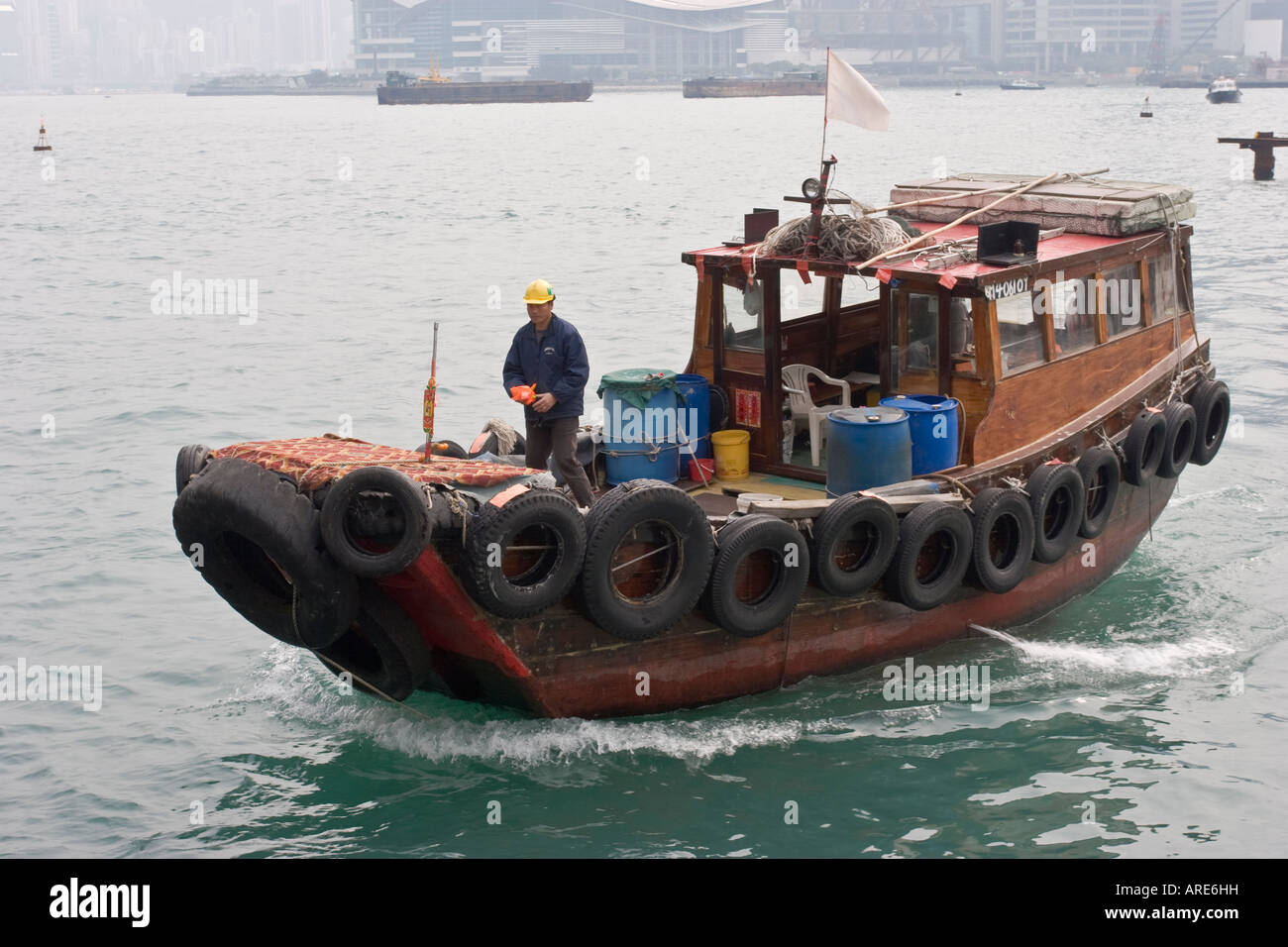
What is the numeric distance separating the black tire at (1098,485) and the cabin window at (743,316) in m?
2.38

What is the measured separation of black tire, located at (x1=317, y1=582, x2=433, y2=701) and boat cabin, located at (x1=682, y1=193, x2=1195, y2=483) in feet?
10.4

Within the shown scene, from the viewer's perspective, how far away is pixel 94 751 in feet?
31.0

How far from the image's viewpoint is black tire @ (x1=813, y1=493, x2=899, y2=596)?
341 inches

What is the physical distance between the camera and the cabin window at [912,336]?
32.9 ft

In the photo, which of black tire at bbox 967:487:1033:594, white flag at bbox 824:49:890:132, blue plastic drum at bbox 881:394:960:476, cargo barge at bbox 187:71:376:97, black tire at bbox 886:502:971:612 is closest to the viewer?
black tire at bbox 886:502:971:612

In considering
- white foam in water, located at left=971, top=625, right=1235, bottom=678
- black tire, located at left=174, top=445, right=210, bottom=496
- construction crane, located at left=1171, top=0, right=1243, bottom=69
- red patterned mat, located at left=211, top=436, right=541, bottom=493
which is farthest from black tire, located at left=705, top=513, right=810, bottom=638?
construction crane, located at left=1171, top=0, right=1243, bottom=69

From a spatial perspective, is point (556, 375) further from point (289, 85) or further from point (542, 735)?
point (289, 85)

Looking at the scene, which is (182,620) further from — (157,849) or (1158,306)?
(1158,306)

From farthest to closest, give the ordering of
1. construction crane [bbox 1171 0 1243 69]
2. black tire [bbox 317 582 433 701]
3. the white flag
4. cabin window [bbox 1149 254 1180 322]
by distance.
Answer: construction crane [bbox 1171 0 1243 69]
cabin window [bbox 1149 254 1180 322]
the white flag
black tire [bbox 317 582 433 701]

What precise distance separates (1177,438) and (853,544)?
12.1ft

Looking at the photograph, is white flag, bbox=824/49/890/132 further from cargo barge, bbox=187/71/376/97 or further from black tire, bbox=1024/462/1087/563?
cargo barge, bbox=187/71/376/97

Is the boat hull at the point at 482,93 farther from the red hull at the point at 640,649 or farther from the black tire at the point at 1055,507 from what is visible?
the red hull at the point at 640,649

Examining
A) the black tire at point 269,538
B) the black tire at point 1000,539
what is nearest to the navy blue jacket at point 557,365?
the black tire at point 269,538

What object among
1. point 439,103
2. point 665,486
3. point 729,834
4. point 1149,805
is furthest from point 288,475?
point 439,103
